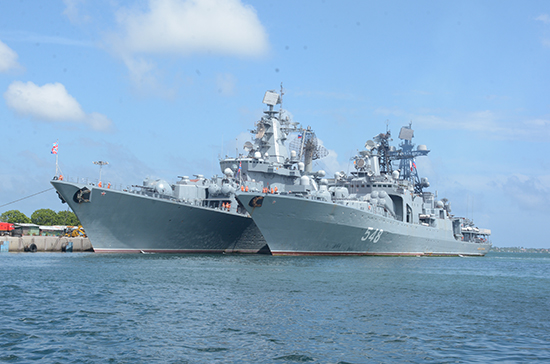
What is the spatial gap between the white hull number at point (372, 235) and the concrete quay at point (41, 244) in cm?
2554

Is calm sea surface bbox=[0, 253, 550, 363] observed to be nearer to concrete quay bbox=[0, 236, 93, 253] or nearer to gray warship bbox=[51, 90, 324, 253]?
gray warship bbox=[51, 90, 324, 253]

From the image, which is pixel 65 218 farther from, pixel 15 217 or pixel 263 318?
pixel 263 318

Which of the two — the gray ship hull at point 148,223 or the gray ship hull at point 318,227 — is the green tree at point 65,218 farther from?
the gray ship hull at point 318,227

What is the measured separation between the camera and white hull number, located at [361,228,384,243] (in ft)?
117

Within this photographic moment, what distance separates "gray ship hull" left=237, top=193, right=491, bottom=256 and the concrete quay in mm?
20490

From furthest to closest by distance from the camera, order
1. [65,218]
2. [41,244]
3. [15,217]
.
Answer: [65,218] → [15,217] → [41,244]

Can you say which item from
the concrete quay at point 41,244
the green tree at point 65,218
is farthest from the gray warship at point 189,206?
the green tree at point 65,218

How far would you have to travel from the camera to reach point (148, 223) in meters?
33.9

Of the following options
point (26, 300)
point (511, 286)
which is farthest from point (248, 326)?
point (511, 286)

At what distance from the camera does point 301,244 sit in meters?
33.5

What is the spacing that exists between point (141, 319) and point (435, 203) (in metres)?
45.2

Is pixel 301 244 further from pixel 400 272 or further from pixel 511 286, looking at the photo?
pixel 511 286

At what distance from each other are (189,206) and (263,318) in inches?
847

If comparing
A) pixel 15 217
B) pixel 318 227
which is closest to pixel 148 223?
pixel 318 227
